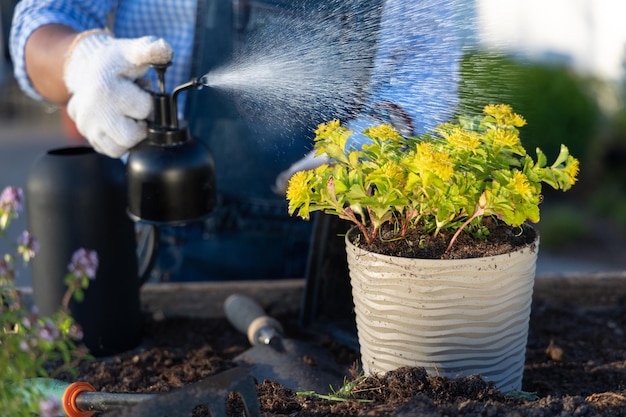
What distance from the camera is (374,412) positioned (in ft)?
3.48

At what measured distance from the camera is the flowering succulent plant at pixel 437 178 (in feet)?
3.77

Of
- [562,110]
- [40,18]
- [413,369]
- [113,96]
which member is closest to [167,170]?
[113,96]

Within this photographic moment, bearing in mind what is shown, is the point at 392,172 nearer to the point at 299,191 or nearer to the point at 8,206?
the point at 299,191

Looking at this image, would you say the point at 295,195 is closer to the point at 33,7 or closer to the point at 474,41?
the point at 474,41

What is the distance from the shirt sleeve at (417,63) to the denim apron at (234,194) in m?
0.71

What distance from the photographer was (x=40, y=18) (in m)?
1.98

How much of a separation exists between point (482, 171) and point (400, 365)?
34cm

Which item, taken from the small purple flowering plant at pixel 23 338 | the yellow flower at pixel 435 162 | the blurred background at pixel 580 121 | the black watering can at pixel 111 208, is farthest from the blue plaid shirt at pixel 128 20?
the blurred background at pixel 580 121

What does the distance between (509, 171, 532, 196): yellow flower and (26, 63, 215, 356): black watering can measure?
63 centimetres

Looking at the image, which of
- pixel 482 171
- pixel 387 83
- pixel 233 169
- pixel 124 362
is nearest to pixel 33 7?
pixel 233 169

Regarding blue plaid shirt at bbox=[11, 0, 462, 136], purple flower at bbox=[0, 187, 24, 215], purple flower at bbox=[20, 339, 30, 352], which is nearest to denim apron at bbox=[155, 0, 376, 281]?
blue plaid shirt at bbox=[11, 0, 462, 136]

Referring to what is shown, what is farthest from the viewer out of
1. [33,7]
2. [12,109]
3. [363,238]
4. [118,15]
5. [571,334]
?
[12,109]

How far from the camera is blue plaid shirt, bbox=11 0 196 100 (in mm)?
2029

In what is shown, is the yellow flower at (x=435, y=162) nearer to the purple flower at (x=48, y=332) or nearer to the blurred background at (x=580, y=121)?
the purple flower at (x=48, y=332)
